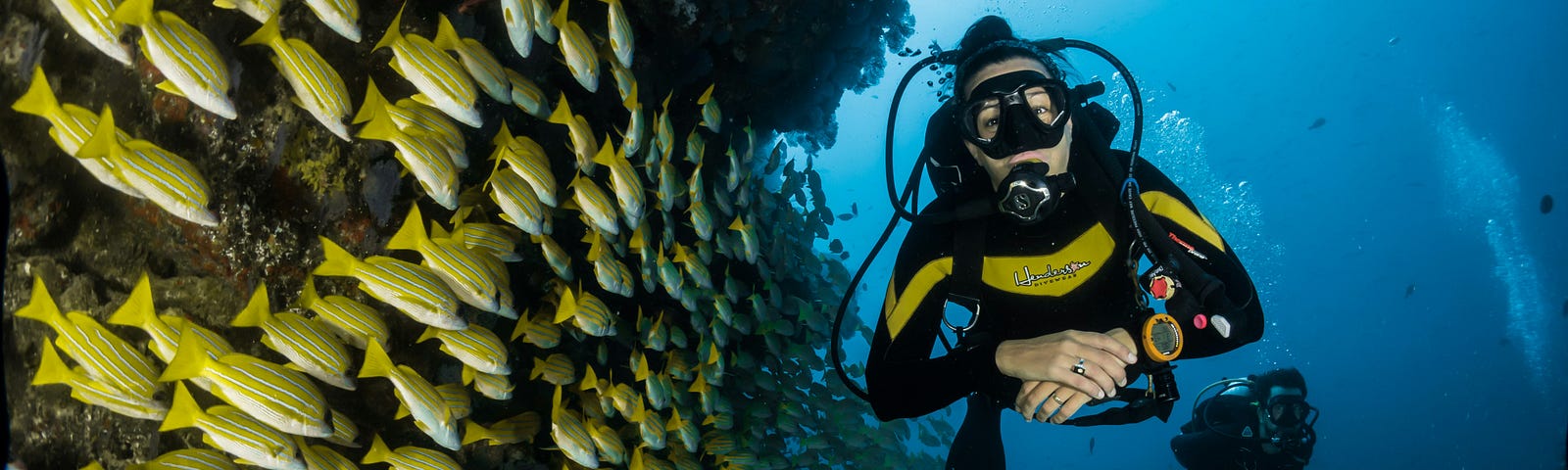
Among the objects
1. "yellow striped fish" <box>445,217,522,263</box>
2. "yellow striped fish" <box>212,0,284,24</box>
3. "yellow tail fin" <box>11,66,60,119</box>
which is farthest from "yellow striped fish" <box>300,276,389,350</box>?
"yellow striped fish" <box>212,0,284,24</box>

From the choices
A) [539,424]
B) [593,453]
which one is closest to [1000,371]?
[593,453]

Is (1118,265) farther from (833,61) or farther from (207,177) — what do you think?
(833,61)

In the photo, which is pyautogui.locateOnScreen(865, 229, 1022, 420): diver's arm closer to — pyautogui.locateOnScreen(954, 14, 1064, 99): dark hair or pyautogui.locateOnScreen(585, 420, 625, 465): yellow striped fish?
pyautogui.locateOnScreen(954, 14, 1064, 99): dark hair

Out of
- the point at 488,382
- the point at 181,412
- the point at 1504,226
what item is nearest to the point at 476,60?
the point at 488,382

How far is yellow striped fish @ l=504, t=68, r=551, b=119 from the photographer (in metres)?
3.48

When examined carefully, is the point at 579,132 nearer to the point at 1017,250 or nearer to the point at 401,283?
the point at 401,283

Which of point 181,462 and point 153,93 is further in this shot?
point 153,93

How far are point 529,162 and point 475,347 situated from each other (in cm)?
91

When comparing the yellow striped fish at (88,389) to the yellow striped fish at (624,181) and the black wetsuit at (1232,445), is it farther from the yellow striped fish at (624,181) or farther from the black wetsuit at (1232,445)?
the black wetsuit at (1232,445)

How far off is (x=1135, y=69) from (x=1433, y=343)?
100 feet

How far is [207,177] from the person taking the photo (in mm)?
3229

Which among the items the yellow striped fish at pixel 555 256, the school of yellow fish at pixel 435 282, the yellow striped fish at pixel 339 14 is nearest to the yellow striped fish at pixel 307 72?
the school of yellow fish at pixel 435 282

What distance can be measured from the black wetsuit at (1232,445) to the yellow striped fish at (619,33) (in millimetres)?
7332

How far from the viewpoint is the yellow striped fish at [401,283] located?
2670mm
